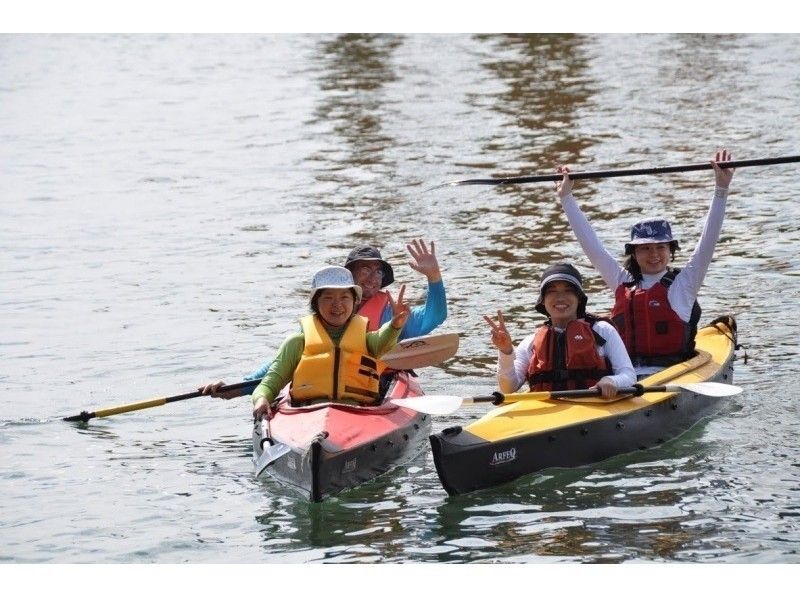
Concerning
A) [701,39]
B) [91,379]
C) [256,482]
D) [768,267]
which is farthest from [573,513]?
[701,39]

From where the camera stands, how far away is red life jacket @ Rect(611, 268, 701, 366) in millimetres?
8492

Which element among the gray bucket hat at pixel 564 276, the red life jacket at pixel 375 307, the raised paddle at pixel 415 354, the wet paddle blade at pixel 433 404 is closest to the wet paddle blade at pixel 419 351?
the raised paddle at pixel 415 354

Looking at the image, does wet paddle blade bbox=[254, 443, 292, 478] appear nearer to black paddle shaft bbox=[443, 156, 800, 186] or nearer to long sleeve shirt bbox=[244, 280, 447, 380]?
long sleeve shirt bbox=[244, 280, 447, 380]

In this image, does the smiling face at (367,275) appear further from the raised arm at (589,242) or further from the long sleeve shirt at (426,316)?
the raised arm at (589,242)

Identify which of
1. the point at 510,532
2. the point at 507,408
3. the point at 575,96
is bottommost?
the point at 510,532

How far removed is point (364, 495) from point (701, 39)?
63.2 ft

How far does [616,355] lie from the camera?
7.86 metres

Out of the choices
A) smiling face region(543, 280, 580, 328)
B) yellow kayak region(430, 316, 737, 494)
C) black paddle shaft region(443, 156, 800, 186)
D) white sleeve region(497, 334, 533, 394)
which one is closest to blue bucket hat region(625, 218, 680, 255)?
black paddle shaft region(443, 156, 800, 186)

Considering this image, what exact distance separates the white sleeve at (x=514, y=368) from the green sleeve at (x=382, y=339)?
57 cm

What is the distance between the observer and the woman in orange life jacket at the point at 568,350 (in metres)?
7.73

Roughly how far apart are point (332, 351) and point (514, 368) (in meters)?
0.99

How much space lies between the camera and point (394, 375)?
8695mm

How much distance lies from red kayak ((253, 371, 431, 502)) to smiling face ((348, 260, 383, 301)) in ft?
3.28

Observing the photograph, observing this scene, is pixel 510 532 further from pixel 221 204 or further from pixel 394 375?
pixel 221 204
